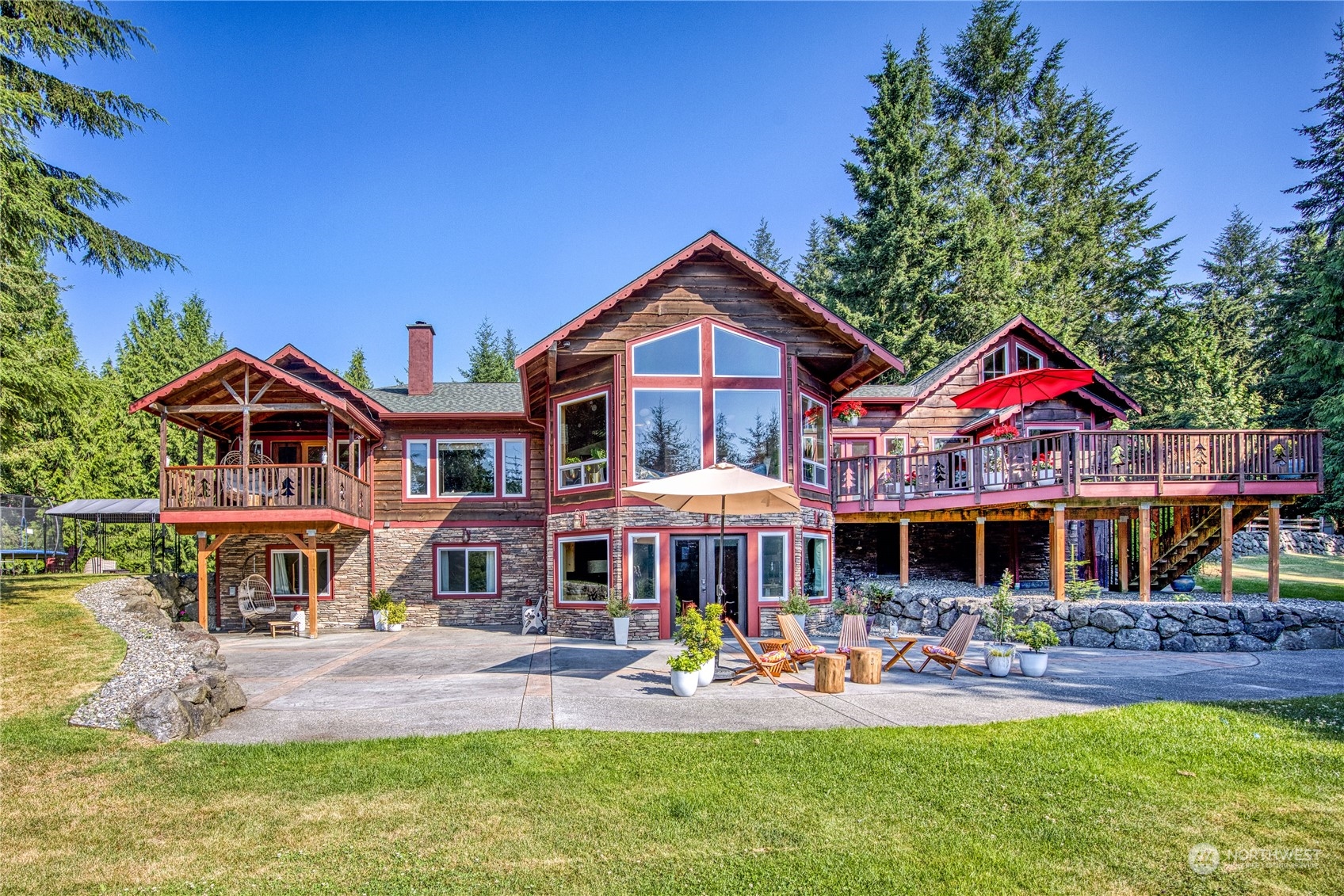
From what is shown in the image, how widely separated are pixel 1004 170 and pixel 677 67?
Answer: 28.0 meters

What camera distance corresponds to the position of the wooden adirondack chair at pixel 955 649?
1030 centimetres

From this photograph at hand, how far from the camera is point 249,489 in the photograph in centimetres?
1506

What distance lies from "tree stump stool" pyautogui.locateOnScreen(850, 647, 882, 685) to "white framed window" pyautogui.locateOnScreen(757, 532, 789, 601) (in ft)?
16.4

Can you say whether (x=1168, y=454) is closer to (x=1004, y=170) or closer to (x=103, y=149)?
(x=103, y=149)

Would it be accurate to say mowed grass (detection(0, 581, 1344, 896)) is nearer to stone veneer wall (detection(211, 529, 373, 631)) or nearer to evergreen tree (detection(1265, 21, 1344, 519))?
stone veneer wall (detection(211, 529, 373, 631))

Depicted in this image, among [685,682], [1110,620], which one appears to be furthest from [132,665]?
[1110,620]

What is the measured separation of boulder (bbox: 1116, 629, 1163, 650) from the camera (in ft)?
42.2

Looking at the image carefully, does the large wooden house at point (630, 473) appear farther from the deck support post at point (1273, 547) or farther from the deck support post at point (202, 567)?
the deck support post at point (1273, 547)

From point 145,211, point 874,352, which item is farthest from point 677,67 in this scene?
point 145,211

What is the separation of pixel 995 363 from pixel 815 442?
7537 millimetres

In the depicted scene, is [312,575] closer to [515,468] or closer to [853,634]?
[515,468]

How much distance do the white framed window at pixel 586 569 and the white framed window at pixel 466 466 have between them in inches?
154

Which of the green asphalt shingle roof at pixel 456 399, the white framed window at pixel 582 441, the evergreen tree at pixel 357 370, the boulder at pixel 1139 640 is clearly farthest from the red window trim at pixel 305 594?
the evergreen tree at pixel 357 370

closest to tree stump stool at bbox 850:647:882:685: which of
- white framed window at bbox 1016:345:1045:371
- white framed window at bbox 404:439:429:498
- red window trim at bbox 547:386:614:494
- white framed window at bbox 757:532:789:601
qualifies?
white framed window at bbox 757:532:789:601
